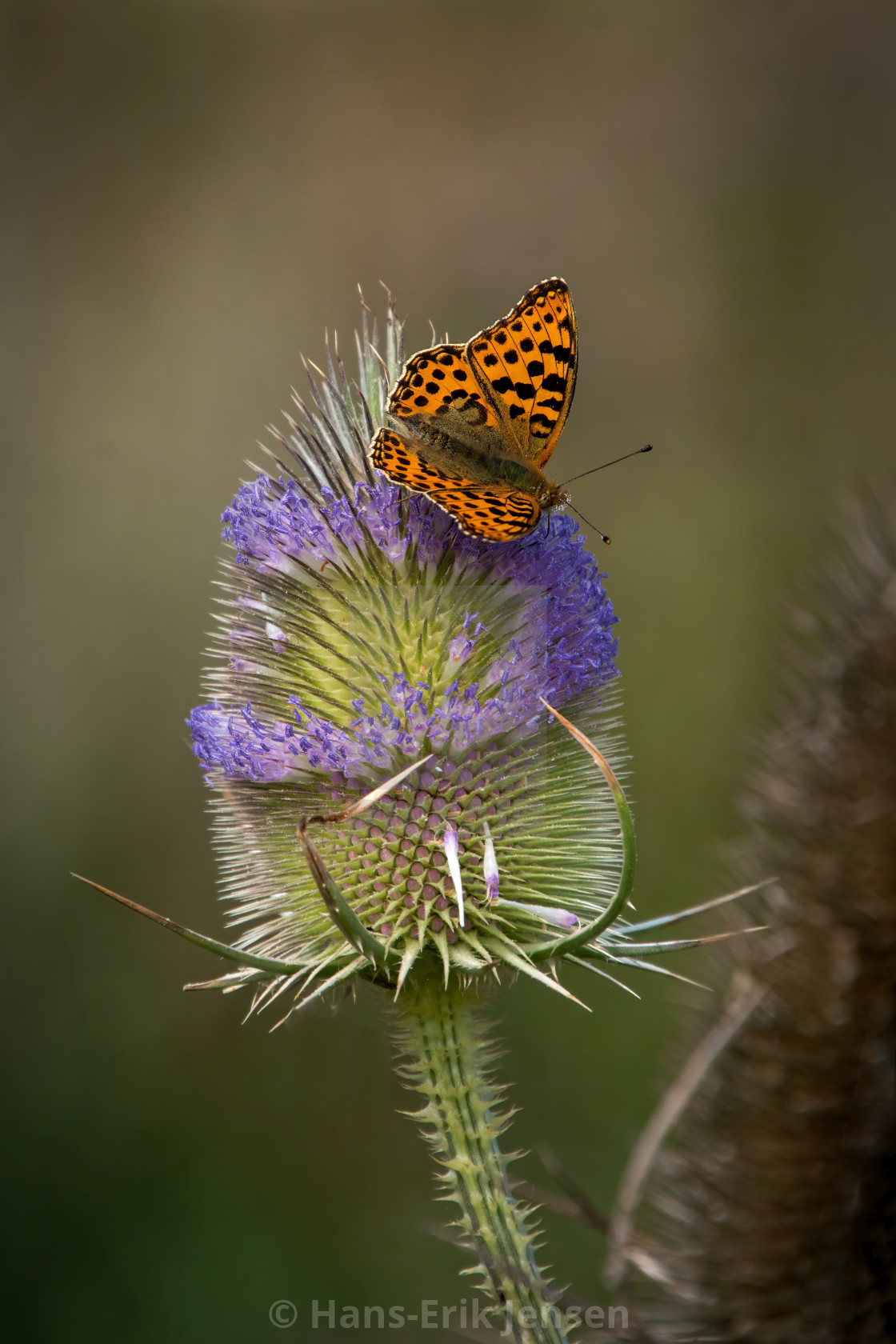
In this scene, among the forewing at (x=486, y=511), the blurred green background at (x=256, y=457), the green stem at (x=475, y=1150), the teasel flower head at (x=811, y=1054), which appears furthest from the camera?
the blurred green background at (x=256, y=457)

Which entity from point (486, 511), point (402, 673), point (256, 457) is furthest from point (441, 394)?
point (256, 457)

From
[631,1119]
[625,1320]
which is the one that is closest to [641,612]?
[631,1119]

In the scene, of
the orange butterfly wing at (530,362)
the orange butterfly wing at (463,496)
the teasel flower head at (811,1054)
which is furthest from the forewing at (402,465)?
the teasel flower head at (811,1054)

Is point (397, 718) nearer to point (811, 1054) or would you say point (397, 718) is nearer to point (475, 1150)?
point (475, 1150)

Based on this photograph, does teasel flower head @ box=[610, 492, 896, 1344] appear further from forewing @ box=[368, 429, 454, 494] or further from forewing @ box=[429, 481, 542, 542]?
forewing @ box=[368, 429, 454, 494]

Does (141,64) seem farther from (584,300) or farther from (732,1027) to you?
(732,1027)

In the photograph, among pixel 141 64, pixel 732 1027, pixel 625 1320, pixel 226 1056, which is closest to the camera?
pixel 732 1027

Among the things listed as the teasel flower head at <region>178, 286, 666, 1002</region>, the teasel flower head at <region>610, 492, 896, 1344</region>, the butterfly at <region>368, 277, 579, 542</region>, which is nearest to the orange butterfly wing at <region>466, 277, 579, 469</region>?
the butterfly at <region>368, 277, 579, 542</region>

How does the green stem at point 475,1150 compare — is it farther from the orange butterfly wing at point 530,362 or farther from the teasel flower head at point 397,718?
the orange butterfly wing at point 530,362
